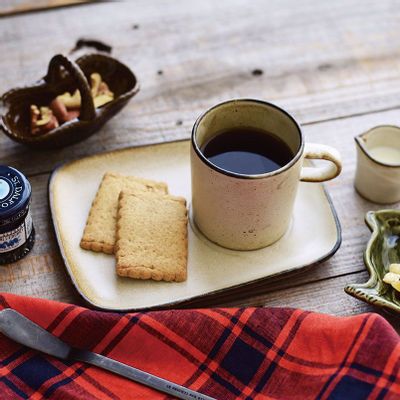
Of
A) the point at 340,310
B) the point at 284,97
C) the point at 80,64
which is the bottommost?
the point at 340,310

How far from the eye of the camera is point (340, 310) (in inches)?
41.1

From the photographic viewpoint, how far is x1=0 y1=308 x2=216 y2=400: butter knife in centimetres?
91

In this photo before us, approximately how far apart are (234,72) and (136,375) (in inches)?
28.8

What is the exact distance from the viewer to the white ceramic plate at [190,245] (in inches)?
40.0

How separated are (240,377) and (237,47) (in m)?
0.80

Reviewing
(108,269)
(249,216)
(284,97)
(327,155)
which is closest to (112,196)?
(108,269)

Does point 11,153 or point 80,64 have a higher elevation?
point 80,64

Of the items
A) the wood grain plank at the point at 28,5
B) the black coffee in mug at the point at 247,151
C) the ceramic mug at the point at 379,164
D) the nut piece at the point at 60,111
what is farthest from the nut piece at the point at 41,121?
the ceramic mug at the point at 379,164

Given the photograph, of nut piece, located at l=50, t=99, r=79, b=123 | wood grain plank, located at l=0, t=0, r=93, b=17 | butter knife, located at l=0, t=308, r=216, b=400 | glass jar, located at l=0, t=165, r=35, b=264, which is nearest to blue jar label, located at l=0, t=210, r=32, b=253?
glass jar, located at l=0, t=165, r=35, b=264

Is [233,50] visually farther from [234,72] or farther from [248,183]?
[248,183]

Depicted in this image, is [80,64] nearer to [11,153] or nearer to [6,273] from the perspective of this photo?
[11,153]

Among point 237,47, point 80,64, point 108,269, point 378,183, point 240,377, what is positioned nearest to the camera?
point 240,377

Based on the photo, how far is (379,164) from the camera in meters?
1.12

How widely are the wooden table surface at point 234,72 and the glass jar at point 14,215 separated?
31 millimetres
